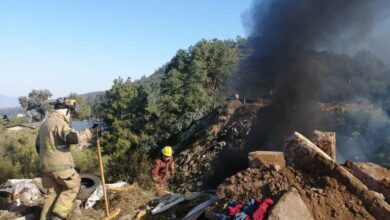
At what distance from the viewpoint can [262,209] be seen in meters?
4.48

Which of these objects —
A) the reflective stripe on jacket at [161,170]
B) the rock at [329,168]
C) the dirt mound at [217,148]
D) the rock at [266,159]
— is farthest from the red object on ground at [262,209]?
the dirt mound at [217,148]

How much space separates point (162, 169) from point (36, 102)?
6497 cm

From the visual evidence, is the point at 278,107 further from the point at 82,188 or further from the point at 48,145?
the point at 48,145

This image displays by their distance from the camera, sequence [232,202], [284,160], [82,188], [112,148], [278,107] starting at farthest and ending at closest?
[112,148] → [278,107] → [82,188] → [284,160] → [232,202]

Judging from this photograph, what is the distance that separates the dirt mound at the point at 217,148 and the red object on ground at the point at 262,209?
35.7 feet

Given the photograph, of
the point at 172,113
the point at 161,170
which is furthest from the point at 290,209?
the point at 172,113

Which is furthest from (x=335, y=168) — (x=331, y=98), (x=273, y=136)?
(x=331, y=98)

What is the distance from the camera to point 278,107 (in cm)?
2253

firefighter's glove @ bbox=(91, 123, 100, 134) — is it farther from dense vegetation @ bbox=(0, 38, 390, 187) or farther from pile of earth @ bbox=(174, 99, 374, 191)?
pile of earth @ bbox=(174, 99, 374, 191)

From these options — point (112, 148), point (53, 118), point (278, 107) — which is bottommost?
point (112, 148)

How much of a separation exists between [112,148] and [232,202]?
2825cm

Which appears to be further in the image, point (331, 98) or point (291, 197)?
point (331, 98)

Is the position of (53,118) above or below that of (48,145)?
above

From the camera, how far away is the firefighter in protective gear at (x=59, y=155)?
4.95 m
